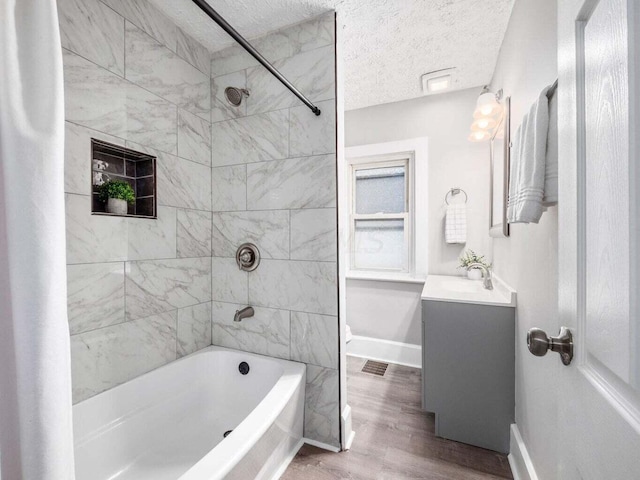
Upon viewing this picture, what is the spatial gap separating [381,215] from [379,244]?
0.30 meters

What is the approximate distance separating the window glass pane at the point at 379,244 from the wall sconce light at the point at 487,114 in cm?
103

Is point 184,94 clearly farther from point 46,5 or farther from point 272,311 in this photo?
point 272,311

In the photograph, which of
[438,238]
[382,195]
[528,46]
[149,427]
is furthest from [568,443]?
[382,195]

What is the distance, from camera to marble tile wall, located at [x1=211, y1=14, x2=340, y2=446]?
1.63 m

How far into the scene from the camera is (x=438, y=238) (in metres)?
2.60

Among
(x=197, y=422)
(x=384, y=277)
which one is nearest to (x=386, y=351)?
(x=384, y=277)

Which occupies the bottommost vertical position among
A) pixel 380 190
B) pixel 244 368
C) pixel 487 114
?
pixel 244 368

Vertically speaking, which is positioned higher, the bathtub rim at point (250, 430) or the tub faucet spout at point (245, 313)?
the tub faucet spout at point (245, 313)

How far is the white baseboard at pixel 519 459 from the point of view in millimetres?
1261

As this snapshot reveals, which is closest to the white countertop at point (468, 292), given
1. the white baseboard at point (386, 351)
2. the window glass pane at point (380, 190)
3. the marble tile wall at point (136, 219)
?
the white baseboard at point (386, 351)

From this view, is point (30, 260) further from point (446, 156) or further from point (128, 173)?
point (446, 156)

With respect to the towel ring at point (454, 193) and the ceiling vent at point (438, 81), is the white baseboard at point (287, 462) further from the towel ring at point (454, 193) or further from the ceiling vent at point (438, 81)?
the ceiling vent at point (438, 81)

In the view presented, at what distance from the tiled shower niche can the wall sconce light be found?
212cm

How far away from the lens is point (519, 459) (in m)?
1.39
